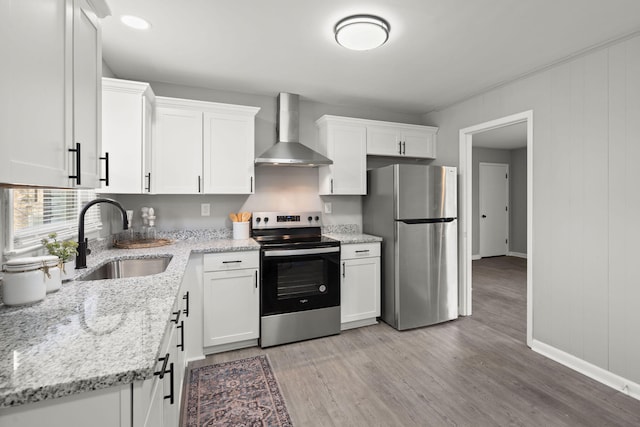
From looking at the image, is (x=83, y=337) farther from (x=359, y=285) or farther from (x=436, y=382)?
(x=359, y=285)

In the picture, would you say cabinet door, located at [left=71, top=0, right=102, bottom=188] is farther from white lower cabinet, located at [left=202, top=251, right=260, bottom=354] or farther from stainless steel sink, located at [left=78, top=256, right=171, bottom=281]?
white lower cabinet, located at [left=202, top=251, right=260, bottom=354]

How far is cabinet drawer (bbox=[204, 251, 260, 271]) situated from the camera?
2.61m

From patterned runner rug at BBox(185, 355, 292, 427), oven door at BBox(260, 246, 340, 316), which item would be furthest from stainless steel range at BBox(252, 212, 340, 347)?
patterned runner rug at BBox(185, 355, 292, 427)

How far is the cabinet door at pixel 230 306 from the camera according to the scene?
263 cm

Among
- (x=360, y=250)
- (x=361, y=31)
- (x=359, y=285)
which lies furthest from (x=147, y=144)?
(x=359, y=285)

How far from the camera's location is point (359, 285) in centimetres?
320

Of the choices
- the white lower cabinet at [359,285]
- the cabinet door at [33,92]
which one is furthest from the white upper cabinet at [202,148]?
the cabinet door at [33,92]

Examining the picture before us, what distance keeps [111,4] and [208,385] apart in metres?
2.51

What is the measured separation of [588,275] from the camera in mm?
2395

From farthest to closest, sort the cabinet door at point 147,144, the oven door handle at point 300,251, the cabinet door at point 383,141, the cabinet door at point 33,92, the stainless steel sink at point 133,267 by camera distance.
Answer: the cabinet door at point 383,141 < the oven door handle at point 300,251 < the cabinet door at point 147,144 < the stainless steel sink at point 133,267 < the cabinet door at point 33,92

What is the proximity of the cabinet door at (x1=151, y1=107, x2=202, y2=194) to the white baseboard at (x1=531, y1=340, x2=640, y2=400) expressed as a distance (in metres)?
3.33

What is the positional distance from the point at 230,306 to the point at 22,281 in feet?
5.35

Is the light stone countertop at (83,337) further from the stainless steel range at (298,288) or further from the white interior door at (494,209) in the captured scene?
the white interior door at (494,209)

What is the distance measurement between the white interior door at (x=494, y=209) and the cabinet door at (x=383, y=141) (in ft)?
12.8
